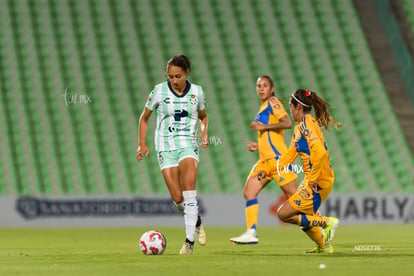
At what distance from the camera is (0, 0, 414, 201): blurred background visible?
1777 cm

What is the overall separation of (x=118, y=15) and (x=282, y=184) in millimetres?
11221

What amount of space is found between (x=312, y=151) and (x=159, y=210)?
812cm

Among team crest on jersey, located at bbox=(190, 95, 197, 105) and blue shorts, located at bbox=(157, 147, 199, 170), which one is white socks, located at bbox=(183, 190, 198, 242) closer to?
blue shorts, located at bbox=(157, 147, 199, 170)

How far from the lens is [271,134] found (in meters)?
10.8

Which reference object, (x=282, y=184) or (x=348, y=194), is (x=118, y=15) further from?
(x=282, y=184)

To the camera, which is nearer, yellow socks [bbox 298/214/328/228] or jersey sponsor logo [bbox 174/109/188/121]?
yellow socks [bbox 298/214/328/228]

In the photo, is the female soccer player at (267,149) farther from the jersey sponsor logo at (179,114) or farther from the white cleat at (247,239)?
the jersey sponsor logo at (179,114)

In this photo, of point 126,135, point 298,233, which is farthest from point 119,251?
point 126,135

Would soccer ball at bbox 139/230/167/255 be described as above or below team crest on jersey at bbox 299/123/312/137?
below

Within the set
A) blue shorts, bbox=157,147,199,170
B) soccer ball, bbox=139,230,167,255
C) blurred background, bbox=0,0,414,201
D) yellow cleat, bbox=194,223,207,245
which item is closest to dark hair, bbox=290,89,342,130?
blue shorts, bbox=157,147,199,170

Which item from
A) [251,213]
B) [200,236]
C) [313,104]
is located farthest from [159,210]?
[313,104]

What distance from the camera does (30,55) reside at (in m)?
19.6

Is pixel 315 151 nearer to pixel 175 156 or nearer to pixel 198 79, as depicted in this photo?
pixel 175 156

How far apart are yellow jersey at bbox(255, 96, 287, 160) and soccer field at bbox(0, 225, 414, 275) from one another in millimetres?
1078
